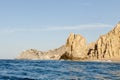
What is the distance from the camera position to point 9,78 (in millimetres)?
37750

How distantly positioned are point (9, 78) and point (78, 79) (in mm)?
7928

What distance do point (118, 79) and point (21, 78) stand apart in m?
11.2

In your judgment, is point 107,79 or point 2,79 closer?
point 2,79

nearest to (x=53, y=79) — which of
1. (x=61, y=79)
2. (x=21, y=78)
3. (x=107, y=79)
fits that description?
(x=61, y=79)

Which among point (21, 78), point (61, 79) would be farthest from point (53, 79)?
point (21, 78)

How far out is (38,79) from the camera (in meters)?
37.2

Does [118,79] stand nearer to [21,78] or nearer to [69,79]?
[69,79]

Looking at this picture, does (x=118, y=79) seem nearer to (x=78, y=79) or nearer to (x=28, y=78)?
(x=78, y=79)

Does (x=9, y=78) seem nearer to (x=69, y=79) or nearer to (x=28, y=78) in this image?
(x=28, y=78)

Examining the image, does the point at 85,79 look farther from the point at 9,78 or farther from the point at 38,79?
the point at 9,78

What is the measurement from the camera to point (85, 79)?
126 ft

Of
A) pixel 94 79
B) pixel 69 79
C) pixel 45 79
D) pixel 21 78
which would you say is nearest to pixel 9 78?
pixel 21 78

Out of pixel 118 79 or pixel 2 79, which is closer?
pixel 2 79

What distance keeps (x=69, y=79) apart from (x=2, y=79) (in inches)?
299
